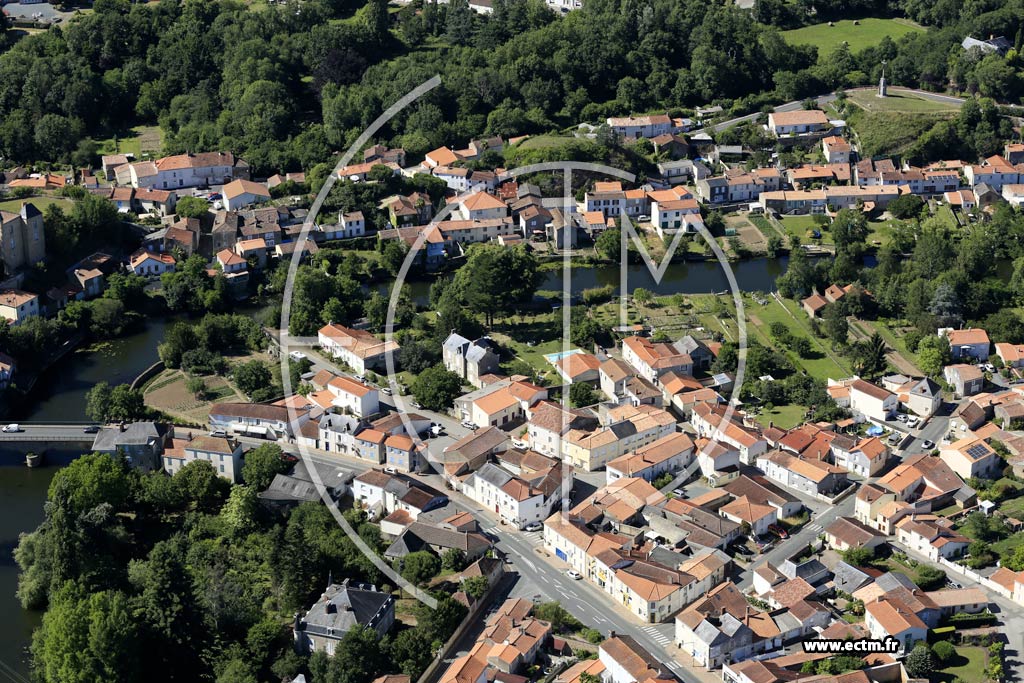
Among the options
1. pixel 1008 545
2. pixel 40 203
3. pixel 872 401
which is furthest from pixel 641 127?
pixel 1008 545

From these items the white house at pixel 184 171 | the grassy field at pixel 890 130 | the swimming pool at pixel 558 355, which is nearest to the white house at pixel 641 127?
the grassy field at pixel 890 130

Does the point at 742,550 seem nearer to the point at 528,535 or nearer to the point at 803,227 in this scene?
the point at 528,535

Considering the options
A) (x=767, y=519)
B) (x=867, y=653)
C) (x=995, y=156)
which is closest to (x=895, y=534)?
(x=767, y=519)

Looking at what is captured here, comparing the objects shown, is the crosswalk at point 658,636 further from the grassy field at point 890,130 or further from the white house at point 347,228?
the grassy field at point 890,130

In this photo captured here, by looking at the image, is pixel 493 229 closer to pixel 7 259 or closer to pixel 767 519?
pixel 7 259

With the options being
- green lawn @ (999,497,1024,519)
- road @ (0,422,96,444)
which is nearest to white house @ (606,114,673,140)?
green lawn @ (999,497,1024,519)
